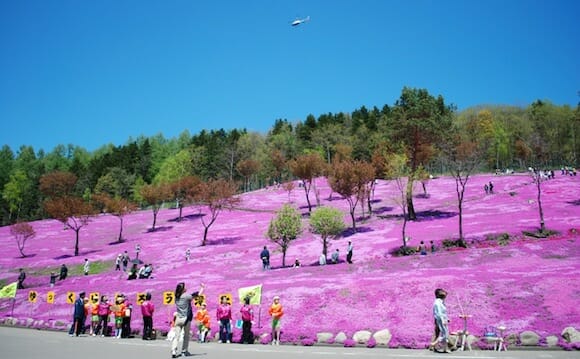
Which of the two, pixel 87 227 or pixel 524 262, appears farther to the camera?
pixel 87 227

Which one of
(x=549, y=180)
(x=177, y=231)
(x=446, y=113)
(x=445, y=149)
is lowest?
(x=177, y=231)

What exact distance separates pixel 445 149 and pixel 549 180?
25721 millimetres

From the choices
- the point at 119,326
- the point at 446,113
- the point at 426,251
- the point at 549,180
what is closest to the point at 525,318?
the point at 119,326

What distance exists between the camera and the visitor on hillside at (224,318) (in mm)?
18328

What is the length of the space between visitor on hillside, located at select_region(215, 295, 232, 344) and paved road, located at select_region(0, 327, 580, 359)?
73cm

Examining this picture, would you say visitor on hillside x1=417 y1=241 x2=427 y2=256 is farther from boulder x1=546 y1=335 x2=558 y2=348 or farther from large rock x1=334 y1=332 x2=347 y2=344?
boulder x1=546 y1=335 x2=558 y2=348

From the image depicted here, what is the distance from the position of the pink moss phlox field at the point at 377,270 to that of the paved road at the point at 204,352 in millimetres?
1613

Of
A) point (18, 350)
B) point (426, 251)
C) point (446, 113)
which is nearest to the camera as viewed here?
point (18, 350)

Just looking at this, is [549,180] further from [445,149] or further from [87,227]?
[87,227]

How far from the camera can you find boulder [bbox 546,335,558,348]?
14.3 meters

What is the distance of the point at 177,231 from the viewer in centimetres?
6531

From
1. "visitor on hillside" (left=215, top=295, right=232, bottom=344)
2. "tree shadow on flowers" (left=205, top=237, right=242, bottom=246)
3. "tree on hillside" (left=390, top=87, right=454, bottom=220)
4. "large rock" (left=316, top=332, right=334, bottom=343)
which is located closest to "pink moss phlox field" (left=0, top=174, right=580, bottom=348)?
"tree shadow on flowers" (left=205, top=237, right=242, bottom=246)


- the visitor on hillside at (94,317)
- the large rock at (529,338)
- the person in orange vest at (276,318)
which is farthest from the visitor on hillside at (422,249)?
the visitor on hillside at (94,317)

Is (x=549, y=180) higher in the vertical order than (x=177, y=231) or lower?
higher
